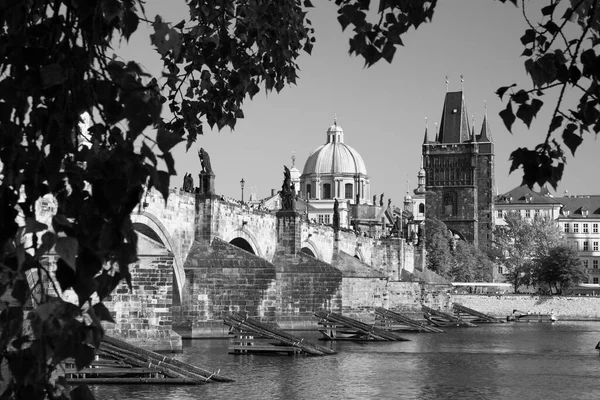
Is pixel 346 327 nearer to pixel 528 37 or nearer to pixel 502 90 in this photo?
pixel 528 37

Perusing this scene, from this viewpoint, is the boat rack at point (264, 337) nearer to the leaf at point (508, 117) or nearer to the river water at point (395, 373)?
the river water at point (395, 373)

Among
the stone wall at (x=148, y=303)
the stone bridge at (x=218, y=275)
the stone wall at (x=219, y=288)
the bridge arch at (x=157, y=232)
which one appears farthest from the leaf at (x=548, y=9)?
the stone wall at (x=219, y=288)

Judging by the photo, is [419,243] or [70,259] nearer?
[70,259]

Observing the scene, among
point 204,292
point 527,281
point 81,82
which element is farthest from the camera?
point 527,281

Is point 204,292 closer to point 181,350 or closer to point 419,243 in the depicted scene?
point 181,350

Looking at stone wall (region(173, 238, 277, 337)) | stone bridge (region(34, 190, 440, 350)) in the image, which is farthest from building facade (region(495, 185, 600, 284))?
stone wall (region(173, 238, 277, 337))

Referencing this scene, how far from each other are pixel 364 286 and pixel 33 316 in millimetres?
47605

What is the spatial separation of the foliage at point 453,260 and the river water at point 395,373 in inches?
2618

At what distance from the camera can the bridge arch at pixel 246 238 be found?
40469mm

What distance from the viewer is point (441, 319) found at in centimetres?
6488

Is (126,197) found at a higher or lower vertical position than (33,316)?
higher

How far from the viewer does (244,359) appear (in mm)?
29141

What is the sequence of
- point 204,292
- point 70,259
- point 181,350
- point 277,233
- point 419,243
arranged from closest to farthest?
point 70,259, point 181,350, point 204,292, point 277,233, point 419,243

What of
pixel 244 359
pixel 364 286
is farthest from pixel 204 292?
pixel 364 286
